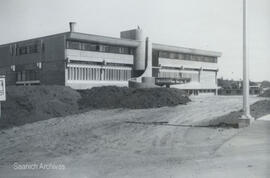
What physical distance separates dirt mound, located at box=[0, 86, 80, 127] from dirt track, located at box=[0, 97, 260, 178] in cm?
377

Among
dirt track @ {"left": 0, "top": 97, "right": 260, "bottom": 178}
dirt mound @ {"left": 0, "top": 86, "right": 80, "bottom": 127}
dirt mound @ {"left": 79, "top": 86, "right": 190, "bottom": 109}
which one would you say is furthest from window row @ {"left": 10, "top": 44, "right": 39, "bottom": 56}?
dirt track @ {"left": 0, "top": 97, "right": 260, "bottom": 178}

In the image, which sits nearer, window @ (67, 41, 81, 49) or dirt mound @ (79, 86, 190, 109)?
dirt mound @ (79, 86, 190, 109)

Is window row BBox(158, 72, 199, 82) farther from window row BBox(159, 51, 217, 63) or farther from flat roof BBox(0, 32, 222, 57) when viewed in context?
flat roof BBox(0, 32, 222, 57)

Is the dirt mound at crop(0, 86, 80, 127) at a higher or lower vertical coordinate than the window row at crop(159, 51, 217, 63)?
lower

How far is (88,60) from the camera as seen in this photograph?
47125 mm

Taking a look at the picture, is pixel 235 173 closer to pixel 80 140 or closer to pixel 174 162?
pixel 174 162

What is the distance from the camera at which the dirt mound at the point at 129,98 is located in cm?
3344

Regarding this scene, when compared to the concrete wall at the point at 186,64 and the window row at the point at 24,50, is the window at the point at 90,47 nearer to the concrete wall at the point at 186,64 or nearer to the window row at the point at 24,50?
the window row at the point at 24,50

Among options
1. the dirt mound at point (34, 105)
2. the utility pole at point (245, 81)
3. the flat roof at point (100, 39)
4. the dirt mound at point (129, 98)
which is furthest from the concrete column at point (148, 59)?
the utility pole at point (245, 81)

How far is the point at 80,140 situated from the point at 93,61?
107 feet

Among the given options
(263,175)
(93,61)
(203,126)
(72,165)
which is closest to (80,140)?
(72,165)

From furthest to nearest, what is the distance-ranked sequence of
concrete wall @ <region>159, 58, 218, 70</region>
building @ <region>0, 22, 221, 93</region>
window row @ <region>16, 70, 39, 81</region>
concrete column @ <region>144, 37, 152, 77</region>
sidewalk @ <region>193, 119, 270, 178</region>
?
1. concrete wall @ <region>159, 58, 218, 70</region>
2. concrete column @ <region>144, 37, 152, 77</region>
3. window row @ <region>16, 70, 39, 81</region>
4. building @ <region>0, 22, 221, 93</region>
5. sidewalk @ <region>193, 119, 270, 178</region>

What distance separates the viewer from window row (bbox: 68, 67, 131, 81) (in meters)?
45.7

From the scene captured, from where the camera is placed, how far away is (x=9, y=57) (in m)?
55.1
